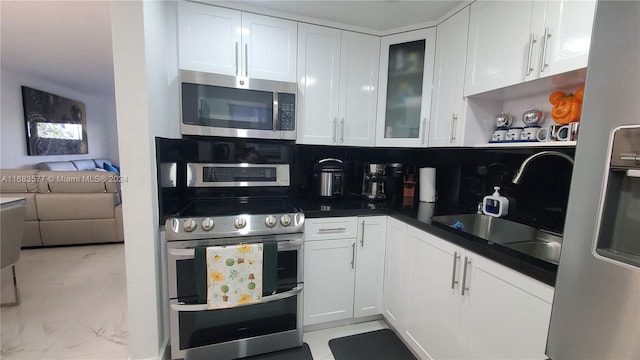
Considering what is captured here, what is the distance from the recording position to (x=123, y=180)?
1.29m

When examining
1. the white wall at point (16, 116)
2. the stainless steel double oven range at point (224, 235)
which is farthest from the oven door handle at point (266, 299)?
the white wall at point (16, 116)

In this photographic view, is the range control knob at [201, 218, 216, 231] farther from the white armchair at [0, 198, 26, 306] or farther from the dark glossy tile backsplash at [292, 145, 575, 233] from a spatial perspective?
the white armchair at [0, 198, 26, 306]

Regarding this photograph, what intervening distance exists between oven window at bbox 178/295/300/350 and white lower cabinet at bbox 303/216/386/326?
0.56ft

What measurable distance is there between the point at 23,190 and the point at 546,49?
4.85 metres

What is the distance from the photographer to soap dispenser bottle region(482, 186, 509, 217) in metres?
1.57

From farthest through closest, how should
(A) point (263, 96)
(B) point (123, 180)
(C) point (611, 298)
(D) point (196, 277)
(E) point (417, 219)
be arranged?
(A) point (263, 96) → (E) point (417, 219) → (D) point (196, 277) → (B) point (123, 180) → (C) point (611, 298)

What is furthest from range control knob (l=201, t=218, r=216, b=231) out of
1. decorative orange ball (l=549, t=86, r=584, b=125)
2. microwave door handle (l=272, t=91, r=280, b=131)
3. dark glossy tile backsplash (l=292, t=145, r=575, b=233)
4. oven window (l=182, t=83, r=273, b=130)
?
decorative orange ball (l=549, t=86, r=584, b=125)

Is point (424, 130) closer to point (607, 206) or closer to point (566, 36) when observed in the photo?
point (566, 36)

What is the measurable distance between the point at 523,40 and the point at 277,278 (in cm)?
177

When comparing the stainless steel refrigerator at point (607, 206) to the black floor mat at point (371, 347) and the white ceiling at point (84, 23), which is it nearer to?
the black floor mat at point (371, 347)

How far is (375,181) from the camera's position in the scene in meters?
2.06

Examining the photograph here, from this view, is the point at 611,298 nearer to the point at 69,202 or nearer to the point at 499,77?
the point at 499,77

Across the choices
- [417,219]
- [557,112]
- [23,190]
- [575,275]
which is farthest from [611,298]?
[23,190]

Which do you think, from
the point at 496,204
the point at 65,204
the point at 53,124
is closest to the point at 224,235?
the point at 496,204
